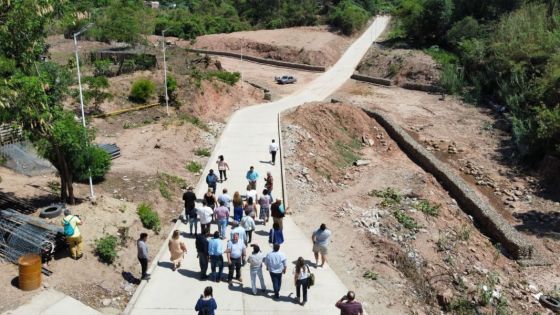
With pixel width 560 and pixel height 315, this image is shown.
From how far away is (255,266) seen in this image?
1208cm

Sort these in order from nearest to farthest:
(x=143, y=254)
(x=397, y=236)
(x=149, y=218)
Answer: (x=143, y=254)
(x=149, y=218)
(x=397, y=236)

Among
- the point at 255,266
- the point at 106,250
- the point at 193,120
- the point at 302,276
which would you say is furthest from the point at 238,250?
the point at 193,120

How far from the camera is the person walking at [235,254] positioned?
12.5 meters

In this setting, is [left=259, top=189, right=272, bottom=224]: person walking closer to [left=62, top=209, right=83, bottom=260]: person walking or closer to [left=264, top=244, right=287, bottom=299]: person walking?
[left=264, top=244, right=287, bottom=299]: person walking

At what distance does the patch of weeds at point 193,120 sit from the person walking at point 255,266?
15.4 meters

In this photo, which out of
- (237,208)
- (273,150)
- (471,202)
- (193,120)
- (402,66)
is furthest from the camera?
(402,66)

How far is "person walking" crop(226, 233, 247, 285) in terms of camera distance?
40.9ft

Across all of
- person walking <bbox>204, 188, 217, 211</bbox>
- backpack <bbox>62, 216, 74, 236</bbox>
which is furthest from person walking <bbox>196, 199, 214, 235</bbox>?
backpack <bbox>62, 216, 74, 236</bbox>

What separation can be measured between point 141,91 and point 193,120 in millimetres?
3854

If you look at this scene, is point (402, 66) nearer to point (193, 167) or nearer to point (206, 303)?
point (193, 167)

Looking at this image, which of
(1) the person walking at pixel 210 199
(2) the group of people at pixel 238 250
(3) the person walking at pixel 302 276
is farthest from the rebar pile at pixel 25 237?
(3) the person walking at pixel 302 276

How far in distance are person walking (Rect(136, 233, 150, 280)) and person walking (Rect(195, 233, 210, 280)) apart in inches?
46.1

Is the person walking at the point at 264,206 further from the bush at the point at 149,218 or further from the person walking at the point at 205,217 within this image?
the bush at the point at 149,218

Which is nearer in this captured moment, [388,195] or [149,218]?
[149,218]
